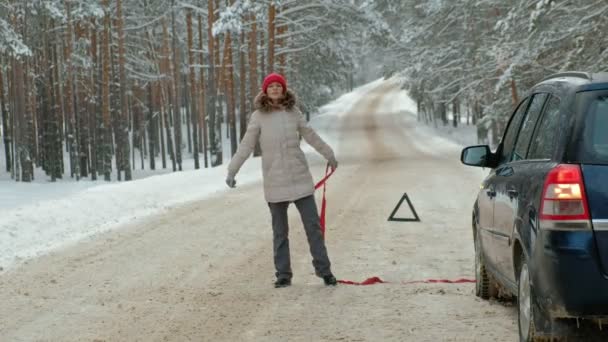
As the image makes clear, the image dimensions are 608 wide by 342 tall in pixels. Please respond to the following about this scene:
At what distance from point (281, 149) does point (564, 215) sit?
164 inches

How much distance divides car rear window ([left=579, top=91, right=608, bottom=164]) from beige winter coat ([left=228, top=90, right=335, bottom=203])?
3.77 meters

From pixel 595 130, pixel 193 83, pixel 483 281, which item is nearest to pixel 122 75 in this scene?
pixel 193 83

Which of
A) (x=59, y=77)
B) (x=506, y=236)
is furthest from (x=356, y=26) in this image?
(x=506, y=236)

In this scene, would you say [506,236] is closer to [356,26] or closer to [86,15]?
[356,26]

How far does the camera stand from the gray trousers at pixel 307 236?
8.16 m

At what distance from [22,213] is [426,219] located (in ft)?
21.3

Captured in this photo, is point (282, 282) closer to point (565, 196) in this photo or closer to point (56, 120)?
point (565, 196)

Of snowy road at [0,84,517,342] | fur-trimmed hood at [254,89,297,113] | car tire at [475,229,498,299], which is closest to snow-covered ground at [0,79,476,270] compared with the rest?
snowy road at [0,84,517,342]

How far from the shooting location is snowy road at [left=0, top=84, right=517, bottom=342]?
20.9 feet

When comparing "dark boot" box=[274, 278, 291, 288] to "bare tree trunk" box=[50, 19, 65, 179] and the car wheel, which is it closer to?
the car wheel

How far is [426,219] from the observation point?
1357cm

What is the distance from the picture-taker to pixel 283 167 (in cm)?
818

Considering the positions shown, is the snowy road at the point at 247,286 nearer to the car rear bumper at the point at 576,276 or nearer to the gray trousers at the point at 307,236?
the gray trousers at the point at 307,236

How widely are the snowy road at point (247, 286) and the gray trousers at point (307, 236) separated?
0.22 metres
